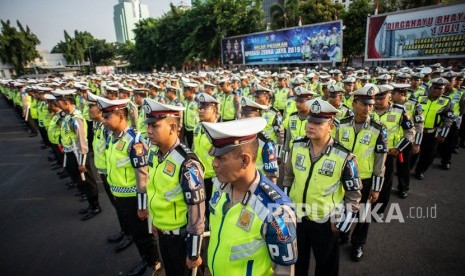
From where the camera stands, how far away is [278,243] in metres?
1.60

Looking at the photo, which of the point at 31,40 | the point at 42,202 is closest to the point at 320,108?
the point at 42,202

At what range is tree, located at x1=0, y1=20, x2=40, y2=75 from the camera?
184 ft

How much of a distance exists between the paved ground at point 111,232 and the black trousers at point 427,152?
0.32 meters

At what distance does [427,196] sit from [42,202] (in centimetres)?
894

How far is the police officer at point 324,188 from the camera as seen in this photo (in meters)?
2.82

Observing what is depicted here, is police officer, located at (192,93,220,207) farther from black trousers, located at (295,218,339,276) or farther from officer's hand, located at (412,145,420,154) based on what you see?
officer's hand, located at (412,145,420,154)

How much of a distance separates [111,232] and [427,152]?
24.5 ft

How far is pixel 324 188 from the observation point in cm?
286

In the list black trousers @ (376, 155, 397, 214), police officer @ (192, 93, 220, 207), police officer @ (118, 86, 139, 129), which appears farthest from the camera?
police officer @ (118, 86, 139, 129)

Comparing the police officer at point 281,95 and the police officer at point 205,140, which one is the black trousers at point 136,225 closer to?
the police officer at point 205,140

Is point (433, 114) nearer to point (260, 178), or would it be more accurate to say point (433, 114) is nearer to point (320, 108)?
point (320, 108)

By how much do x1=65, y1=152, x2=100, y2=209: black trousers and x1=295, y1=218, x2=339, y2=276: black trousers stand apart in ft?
14.5

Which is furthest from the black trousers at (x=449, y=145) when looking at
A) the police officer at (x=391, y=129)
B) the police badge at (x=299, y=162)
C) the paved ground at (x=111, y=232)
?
the police badge at (x=299, y=162)

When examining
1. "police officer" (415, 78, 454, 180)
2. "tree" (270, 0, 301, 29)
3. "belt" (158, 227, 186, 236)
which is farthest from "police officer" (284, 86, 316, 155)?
"tree" (270, 0, 301, 29)
